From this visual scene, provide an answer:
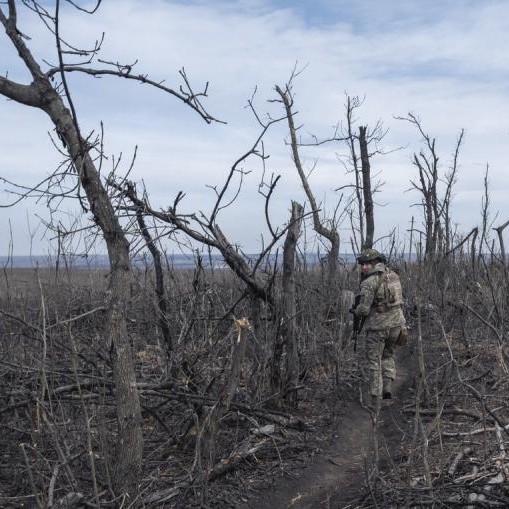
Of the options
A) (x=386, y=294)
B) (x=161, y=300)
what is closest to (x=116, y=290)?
(x=161, y=300)

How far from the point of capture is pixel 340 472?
5828mm

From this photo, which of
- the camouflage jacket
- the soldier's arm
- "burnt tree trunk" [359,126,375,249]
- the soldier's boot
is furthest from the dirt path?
"burnt tree trunk" [359,126,375,249]

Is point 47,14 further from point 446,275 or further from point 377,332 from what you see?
point 446,275

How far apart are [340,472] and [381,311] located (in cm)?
245

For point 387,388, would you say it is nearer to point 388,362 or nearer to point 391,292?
point 388,362

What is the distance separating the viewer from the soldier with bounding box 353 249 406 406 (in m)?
7.75

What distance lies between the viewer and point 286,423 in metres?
6.61

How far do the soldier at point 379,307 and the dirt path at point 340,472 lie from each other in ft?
1.95

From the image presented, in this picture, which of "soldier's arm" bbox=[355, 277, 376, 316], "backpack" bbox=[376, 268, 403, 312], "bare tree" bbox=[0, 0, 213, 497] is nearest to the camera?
"bare tree" bbox=[0, 0, 213, 497]

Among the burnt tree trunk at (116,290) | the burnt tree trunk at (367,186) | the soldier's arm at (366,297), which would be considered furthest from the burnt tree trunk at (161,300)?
the burnt tree trunk at (367,186)

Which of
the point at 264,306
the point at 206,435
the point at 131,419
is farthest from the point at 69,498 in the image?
the point at 264,306

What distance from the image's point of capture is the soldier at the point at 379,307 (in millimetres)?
7754

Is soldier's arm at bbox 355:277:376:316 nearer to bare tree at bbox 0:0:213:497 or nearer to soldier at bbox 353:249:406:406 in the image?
soldier at bbox 353:249:406:406

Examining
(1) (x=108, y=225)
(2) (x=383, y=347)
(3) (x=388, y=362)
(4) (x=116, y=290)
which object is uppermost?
(1) (x=108, y=225)
